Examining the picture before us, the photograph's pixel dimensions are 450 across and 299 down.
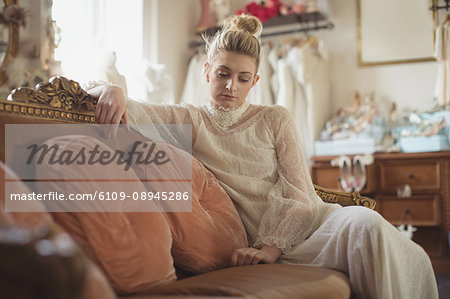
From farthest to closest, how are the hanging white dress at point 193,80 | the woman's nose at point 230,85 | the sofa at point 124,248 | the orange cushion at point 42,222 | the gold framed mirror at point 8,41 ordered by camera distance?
the hanging white dress at point 193,80, the gold framed mirror at point 8,41, the woman's nose at point 230,85, the orange cushion at point 42,222, the sofa at point 124,248

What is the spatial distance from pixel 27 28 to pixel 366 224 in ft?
7.88

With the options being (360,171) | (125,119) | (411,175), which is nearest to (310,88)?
(360,171)

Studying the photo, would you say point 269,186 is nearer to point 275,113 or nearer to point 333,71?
point 275,113

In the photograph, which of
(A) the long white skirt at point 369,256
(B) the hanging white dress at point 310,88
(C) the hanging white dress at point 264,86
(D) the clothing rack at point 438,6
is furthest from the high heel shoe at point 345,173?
(A) the long white skirt at point 369,256

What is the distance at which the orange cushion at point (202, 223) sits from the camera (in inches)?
48.2

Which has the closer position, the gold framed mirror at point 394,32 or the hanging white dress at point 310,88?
the hanging white dress at point 310,88

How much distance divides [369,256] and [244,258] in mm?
341

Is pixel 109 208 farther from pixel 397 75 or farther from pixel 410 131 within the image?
pixel 397 75

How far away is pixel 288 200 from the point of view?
4.80 ft

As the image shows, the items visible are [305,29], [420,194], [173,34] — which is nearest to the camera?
[420,194]

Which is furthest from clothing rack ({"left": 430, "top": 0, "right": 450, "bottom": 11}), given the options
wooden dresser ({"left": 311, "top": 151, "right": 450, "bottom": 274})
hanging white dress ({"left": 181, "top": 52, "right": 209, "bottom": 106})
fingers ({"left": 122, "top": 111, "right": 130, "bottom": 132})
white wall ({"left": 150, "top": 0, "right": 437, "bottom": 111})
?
fingers ({"left": 122, "top": 111, "right": 130, "bottom": 132})

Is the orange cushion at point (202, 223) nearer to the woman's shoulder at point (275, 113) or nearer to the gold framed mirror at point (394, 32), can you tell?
the woman's shoulder at point (275, 113)

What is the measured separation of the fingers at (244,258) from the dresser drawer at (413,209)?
2.32 meters

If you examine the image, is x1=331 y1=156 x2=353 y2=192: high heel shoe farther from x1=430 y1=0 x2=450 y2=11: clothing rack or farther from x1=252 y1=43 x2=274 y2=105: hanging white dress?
x1=430 y1=0 x2=450 y2=11: clothing rack
